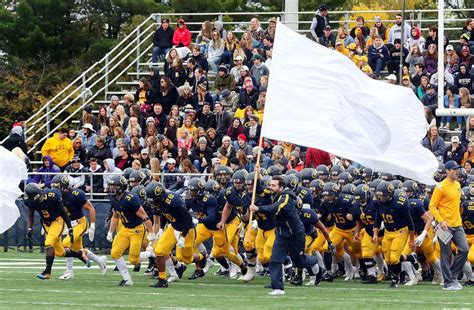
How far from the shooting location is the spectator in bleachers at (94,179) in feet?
93.7

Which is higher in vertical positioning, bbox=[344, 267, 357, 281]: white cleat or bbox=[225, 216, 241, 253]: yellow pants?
bbox=[225, 216, 241, 253]: yellow pants

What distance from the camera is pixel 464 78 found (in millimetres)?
27719

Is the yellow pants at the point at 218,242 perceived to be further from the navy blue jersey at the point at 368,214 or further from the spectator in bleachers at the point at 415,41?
the spectator in bleachers at the point at 415,41

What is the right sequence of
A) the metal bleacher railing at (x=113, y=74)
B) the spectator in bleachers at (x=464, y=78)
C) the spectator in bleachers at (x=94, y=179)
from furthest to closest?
the metal bleacher railing at (x=113, y=74) < the spectator in bleachers at (x=94, y=179) < the spectator in bleachers at (x=464, y=78)

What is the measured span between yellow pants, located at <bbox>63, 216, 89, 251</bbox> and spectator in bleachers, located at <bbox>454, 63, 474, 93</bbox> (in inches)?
347

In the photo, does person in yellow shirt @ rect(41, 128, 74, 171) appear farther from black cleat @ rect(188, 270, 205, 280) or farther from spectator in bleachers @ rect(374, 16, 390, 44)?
black cleat @ rect(188, 270, 205, 280)

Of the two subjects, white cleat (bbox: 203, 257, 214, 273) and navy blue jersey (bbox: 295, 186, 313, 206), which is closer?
navy blue jersey (bbox: 295, 186, 313, 206)

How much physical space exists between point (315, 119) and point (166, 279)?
4.72 metres

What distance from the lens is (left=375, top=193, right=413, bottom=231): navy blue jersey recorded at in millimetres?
21359

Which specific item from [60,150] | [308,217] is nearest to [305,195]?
[308,217]

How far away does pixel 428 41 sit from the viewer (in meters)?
28.8

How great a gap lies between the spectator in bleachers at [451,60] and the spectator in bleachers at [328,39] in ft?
9.09

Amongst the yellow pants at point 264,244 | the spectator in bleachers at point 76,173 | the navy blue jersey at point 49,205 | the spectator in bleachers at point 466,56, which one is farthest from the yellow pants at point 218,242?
the spectator in bleachers at point 466,56

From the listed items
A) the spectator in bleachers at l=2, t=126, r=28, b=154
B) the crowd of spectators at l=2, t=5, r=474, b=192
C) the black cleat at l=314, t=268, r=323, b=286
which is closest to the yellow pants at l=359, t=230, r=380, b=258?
the black cleat at l=314, t=268, r=323, b=286
